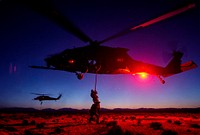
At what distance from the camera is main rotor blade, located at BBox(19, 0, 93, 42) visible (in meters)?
7.77

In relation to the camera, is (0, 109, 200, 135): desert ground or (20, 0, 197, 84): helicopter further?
(20, 0, 197, 84): helicopter

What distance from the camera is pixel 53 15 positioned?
10578 mm

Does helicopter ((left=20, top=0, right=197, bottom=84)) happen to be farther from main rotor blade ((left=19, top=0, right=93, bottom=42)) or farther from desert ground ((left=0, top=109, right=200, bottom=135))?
desert ground ((left=0, top=109, right=200, bottom=135))

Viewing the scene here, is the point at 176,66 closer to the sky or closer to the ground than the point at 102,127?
closer to the sky

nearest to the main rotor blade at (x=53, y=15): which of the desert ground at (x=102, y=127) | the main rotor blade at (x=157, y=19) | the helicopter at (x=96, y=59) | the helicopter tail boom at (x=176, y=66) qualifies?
the helicopter at (x=96, y=59)

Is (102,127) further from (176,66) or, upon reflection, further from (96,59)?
(176,66)

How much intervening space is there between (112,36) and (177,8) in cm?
531

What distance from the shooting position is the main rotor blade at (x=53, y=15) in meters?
7.77

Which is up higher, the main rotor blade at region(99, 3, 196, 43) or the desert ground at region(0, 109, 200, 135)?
the main rotor blade at region(99, 3, 196, 43)

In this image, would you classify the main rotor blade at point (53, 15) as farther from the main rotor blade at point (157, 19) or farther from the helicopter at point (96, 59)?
the main rotor blade at point (157, 19)

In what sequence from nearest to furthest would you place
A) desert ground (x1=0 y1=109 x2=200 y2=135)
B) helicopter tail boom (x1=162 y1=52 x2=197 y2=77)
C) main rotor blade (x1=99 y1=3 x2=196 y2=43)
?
main rotor blade (x1=99 y1=3 x2=196 y2=43)
desert ground (x1=0 y1=109 x2=200 y2=135)
helicopter tail boom (x1=162 y1=52 x2=197 y2=77)

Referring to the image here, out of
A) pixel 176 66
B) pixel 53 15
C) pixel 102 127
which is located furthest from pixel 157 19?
pixel 176 66

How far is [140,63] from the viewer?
772 inches

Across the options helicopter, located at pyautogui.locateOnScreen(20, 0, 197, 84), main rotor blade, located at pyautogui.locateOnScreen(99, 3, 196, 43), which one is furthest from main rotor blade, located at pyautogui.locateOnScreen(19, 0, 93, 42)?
main rotor blade, located at pyautogui.locateOnScreen(99, 3, 196, 43)
